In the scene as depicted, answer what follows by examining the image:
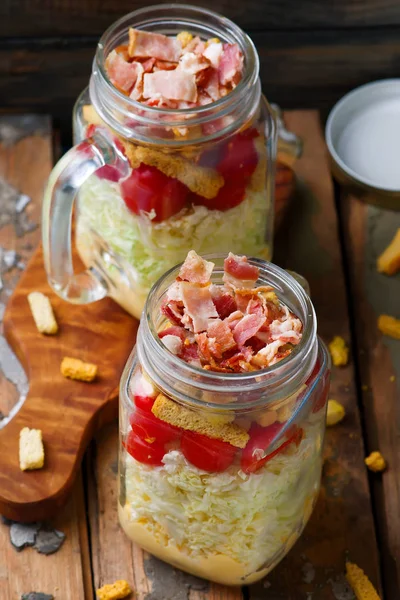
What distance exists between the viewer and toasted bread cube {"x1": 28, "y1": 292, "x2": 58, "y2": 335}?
139 cm

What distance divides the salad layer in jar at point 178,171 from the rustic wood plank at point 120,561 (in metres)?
0.27

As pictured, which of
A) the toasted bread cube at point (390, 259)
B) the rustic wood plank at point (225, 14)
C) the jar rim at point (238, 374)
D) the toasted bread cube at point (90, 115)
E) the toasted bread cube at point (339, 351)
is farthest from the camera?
the rustic wood plank at point (225, 14)

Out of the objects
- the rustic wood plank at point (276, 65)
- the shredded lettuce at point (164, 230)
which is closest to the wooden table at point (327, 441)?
the rustic wood plank at point (276, 65)

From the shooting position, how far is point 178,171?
3.94ft

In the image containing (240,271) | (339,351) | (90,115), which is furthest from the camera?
(339,351)

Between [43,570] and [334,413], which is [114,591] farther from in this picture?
[334,413]

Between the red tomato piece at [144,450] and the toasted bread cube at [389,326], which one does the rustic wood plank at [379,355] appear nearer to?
the toasted bread cube at [389,326]

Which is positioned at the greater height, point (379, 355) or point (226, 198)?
point (226, 198)

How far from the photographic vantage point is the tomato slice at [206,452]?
101 centimetres

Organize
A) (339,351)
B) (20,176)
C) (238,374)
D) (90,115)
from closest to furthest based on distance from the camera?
1. (238,374)
2. (90,115)
3. (339,351)
4. (20,176)

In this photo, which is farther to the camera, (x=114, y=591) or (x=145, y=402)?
(x=114, y=591)

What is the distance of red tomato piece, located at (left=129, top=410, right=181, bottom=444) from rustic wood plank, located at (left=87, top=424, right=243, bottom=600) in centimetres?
26

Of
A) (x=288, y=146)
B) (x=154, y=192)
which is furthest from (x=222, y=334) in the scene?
(x=288, y=146)

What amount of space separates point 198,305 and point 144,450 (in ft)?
0.56
